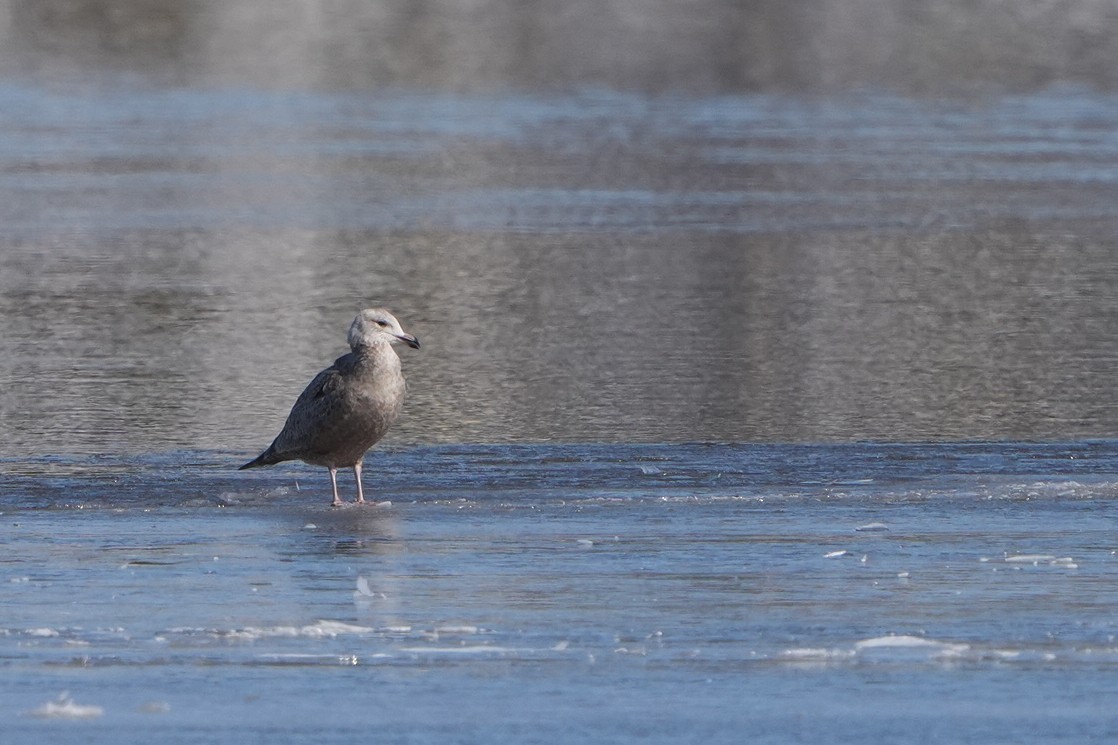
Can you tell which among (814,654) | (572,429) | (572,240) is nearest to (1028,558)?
(814,654)

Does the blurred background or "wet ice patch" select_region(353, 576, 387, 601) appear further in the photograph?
the blurred background

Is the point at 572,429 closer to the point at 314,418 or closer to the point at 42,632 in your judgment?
the point at 314,418

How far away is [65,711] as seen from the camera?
617cm

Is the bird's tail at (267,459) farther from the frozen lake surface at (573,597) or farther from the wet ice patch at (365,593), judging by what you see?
the wet ice patch at (365,593)

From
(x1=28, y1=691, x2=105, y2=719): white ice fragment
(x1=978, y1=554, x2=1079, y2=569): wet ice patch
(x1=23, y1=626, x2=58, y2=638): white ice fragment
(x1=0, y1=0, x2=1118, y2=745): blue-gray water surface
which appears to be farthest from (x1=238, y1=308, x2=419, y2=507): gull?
(x1=28, y1=691, x2=105, y2=719): white ice fragment

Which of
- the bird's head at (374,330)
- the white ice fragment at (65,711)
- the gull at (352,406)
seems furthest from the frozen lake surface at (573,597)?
the bird's head at (374,330)

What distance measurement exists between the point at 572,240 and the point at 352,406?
9.07 metres

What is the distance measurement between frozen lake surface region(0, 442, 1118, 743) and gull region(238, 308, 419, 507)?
0.23 metres

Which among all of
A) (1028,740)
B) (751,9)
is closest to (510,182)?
(1028,740)

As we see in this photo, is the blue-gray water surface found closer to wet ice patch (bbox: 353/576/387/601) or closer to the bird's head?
wet ice patch (bbox: 353/576/387/601)

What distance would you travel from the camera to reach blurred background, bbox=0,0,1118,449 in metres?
11.6

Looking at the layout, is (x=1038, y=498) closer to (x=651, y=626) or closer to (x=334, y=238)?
(x=651, y=626)

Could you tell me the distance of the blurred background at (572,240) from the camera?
37.9ft

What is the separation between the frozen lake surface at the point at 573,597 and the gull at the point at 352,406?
23 centimetres
